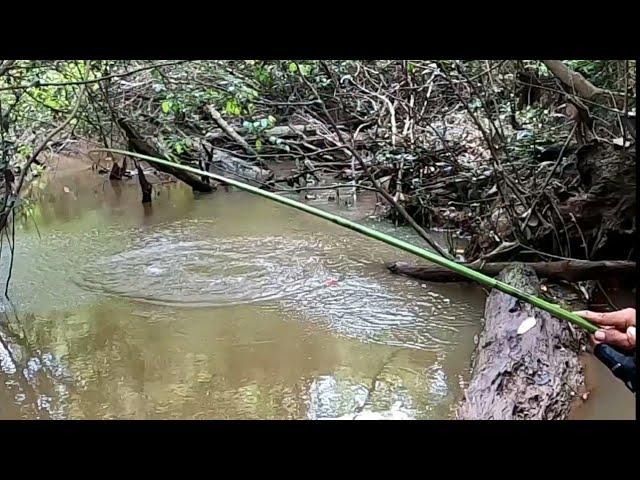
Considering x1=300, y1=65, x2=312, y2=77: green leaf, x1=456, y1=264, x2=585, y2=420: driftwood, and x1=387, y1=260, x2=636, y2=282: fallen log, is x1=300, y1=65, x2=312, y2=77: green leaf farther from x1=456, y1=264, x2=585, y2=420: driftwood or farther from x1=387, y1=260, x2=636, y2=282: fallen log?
x1=456, y1=264, x2=585, y2=420: driftwood

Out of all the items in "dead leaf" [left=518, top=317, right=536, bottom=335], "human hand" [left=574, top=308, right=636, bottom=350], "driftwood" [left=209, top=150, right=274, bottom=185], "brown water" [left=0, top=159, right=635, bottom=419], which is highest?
"driftwood" [left=209, top=150, right=274, bottom=185]

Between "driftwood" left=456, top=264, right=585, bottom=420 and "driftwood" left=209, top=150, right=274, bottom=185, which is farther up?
"driftwood" left=209, top=150, right=274, bottom=185

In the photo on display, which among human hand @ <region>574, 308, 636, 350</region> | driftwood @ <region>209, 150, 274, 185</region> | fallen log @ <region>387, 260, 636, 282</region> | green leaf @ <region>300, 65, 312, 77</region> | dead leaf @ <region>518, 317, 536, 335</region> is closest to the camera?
human hand @ <region>574, 308, 636, 350</region>

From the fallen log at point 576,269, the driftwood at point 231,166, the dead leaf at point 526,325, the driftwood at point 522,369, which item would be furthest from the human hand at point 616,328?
the driftwood at point 231,166

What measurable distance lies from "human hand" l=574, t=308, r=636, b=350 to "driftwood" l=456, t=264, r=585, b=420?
3.59 ft

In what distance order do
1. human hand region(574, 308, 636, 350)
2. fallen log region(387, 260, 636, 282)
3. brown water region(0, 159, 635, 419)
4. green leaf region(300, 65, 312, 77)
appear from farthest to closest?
green leaf region(300, 65, 312, 77) → fallen log region(387, 260, 636, 282) → brown water region(0, 159, 635, 419) → human hand region(574, 308, 636, 350)

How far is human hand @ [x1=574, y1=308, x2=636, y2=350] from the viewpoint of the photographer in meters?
1.21

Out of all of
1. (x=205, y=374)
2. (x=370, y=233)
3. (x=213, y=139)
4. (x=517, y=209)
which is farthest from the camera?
(x=213, y=139)

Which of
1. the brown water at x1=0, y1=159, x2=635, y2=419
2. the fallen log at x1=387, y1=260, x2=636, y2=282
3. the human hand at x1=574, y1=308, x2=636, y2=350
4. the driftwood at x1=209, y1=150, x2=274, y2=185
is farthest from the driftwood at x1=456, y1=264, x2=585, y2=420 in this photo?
the driftwood at x1=209, y1=150, x2=274, y2=185

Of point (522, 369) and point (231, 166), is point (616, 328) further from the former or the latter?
point (231, 166)
